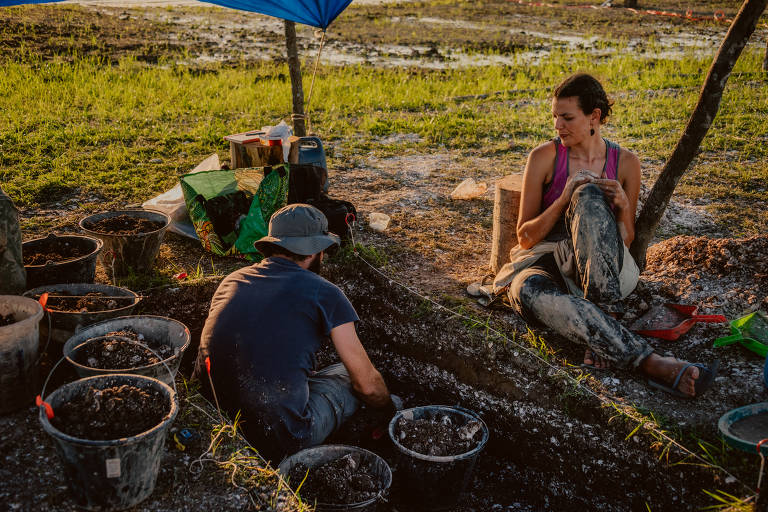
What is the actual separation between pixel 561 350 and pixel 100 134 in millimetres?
5495

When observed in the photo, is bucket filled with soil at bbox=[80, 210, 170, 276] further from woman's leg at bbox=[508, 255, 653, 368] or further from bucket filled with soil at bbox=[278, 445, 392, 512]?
woman's leg at bbox=[508, 255, 653, 368]

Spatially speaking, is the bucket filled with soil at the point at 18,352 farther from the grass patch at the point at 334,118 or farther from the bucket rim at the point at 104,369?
the grass patch at the point at 334,118

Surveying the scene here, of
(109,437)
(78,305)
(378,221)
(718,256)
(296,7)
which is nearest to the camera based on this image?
(109,437)

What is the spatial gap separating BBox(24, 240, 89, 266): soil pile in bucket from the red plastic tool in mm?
3257

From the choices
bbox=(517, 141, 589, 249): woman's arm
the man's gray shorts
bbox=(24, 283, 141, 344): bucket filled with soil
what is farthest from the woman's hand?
bbox=(24, 283, 141, 344): bucket filled with soil

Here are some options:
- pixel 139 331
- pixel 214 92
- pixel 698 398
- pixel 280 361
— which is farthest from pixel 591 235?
pixel 214 92

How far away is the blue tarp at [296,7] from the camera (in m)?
4.79

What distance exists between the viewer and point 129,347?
285 cm

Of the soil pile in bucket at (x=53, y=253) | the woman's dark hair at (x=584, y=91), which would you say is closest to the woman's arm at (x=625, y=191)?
the woman's dark hair at (x=584, y=91)

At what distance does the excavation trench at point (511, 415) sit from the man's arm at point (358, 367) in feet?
1.02

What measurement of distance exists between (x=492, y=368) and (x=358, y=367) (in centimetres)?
94

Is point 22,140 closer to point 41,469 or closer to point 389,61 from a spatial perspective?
point 41,469

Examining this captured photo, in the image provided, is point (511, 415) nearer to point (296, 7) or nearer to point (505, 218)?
point (505, 218)

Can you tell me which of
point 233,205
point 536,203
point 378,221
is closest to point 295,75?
point 378,221
